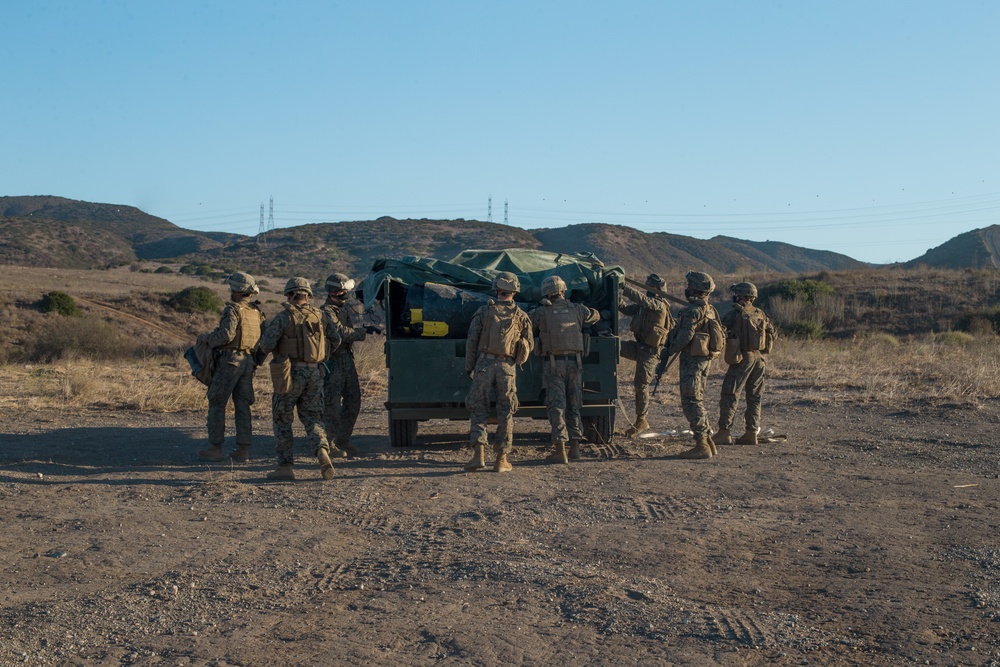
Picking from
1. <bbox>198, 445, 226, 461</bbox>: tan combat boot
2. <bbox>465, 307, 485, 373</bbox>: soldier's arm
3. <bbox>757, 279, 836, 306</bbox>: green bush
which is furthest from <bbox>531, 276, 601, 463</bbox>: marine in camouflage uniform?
<bbox>757, 279, 836, 306</bbox>: green bush

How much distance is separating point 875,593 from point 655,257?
6507 cm

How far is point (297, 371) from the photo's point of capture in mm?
8820

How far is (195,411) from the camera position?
14.4 m

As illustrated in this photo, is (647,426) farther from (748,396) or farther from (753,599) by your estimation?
(753,599)

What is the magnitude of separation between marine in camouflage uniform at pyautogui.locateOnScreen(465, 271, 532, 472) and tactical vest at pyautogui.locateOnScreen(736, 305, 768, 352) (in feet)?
9.09

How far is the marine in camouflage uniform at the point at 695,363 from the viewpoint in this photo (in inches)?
399

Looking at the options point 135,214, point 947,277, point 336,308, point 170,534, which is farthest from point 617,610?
point 135,214

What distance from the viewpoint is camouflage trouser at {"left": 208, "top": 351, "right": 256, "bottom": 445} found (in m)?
9.74

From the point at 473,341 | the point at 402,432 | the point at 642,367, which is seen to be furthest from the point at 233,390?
the point at 642,367

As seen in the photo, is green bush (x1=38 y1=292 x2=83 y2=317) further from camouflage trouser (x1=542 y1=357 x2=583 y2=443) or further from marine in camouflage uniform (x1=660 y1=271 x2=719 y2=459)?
marine in camouflage uniform (x1=660 y1=271 x2=719 y2=459)

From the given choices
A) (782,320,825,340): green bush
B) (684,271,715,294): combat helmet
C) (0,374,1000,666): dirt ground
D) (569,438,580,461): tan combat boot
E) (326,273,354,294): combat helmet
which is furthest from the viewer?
(782,320,825,340): green bush

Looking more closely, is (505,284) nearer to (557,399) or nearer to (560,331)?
(560,331)

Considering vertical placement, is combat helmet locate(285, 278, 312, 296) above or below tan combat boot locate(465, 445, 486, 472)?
above

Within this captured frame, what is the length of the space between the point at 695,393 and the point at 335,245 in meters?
56.6
